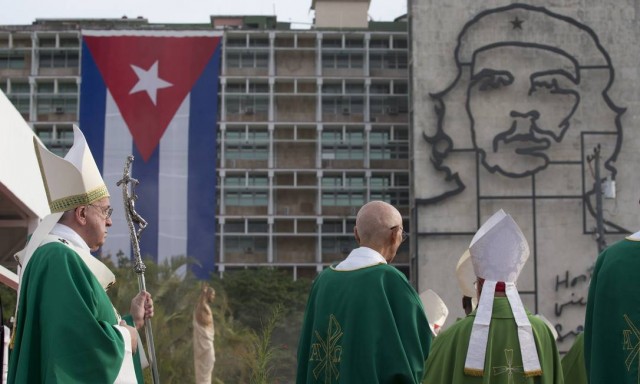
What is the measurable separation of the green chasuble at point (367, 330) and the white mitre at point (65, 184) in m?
1.53

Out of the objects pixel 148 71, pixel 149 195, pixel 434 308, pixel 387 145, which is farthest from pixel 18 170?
pixel 387 145

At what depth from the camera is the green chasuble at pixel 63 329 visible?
5.94 meters

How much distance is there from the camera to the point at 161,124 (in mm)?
66000

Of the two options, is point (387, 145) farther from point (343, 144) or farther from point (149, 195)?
point (149, 195)

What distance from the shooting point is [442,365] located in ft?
22.9

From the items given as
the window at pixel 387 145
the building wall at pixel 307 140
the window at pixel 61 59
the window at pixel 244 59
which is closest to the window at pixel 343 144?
the building wall at pixel 307 140

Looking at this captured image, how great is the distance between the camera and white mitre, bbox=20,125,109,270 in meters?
6.45

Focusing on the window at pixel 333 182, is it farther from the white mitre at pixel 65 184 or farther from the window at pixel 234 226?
the white mitre at pixel 65 184

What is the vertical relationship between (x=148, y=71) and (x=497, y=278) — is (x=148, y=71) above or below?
above

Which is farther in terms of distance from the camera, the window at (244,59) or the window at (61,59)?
the window at (61,59)

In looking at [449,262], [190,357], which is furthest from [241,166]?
[190,357]

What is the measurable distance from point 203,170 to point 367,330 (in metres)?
59.8

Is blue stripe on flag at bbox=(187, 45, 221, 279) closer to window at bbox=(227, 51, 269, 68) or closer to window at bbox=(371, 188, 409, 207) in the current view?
window at bbox=(227, 51, 269, 68)

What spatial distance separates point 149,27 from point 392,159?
656 inches
